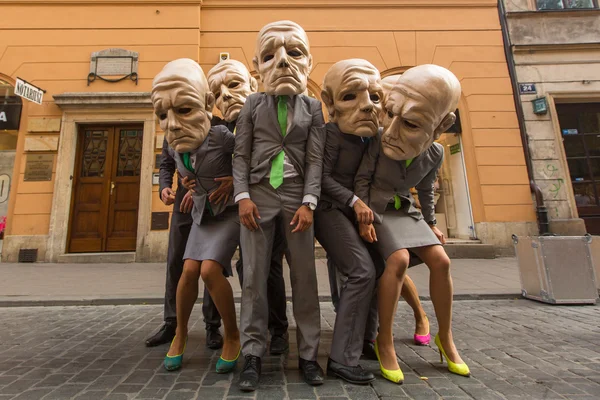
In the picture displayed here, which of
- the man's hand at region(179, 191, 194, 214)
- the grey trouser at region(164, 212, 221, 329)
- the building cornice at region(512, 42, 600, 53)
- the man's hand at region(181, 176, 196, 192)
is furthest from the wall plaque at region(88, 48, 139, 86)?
the building cornice at region(512, 42, 600, 53)

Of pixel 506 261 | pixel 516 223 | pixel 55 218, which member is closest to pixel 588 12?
pixel 516 223

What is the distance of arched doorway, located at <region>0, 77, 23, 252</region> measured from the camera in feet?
22.8

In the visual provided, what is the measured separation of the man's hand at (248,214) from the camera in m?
1.85

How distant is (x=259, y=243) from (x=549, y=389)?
1766mm

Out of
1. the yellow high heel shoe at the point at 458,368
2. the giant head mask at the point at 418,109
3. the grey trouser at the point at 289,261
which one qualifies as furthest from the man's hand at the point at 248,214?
the yellow high heel shoe at the point at 458,368

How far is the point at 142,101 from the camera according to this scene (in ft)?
22.7

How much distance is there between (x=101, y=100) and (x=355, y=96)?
6.93 m

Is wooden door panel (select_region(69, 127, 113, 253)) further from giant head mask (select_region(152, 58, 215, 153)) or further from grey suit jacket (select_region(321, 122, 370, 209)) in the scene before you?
grey suit jacket (select_region(321, 122, 370, 209))

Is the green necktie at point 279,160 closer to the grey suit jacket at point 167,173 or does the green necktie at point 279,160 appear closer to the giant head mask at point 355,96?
the giant head mask at point 355,96

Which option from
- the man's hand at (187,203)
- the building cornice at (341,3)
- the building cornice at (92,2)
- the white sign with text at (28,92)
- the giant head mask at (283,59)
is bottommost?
the man's hand at (187,203)

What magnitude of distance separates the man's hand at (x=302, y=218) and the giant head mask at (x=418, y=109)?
620mm

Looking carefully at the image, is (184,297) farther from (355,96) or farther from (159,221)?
(159,221)

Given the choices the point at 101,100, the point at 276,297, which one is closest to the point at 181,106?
the point at 276,297

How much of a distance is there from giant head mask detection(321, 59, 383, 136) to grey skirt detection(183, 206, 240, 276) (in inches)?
37.8
